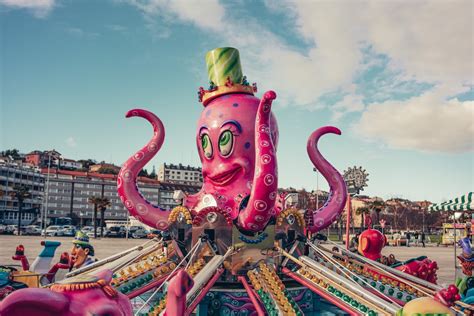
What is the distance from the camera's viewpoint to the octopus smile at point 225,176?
385 inches

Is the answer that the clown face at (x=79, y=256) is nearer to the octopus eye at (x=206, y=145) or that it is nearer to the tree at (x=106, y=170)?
the octopus eye at (x=206, y=145)

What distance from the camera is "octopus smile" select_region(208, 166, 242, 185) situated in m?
9.78

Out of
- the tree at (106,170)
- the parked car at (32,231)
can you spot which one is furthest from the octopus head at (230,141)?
the tree at (106,170)

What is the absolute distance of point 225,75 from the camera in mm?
10516

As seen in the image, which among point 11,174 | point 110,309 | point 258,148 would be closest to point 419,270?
point 258,148

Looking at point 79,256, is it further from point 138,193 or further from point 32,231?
point 32,231

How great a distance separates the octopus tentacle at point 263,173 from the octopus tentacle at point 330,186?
2.33m

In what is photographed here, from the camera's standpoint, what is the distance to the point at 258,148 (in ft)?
26.6

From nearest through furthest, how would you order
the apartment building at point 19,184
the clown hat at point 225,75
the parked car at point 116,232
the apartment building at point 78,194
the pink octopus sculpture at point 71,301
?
1. the pink octopus sculpture at point 71,301
2. the clown hat at point 225,75
3. the parked car at point 116,232
4. the apartment building at point 19,184
5. the apartment building at point 78,194

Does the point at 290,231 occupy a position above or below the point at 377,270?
above

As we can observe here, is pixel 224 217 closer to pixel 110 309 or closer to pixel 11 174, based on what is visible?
pixel 110 309

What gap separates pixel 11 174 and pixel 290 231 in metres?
73.1

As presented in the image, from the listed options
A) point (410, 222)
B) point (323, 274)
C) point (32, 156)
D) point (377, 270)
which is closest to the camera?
point (323, 274)

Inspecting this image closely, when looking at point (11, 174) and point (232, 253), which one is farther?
point (11, 174)
